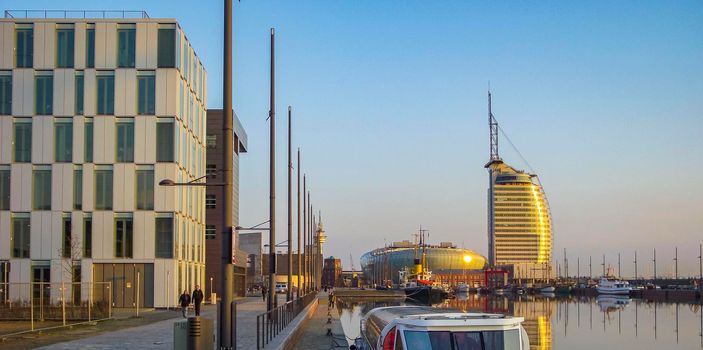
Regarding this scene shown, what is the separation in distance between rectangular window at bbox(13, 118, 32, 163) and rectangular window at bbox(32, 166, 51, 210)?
43.3 inches

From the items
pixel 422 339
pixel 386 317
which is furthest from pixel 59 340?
pixel 422 339

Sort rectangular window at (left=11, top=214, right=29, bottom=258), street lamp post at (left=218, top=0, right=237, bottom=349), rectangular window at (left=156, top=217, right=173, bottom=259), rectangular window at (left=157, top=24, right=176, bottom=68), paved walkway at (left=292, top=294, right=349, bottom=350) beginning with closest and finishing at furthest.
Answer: street lamp post at (left=218, top=0, right=237, bottom=349) → paved walkway at (left=292, top=294, right=349, bottom=350) → rectangular window at (left=11, top=214, right=29, bottom=258) → rectangular window at (left=156, top=217, right=173, bottom=259) → rectangular window at (left=157, top=24, right=176, bottom=68)

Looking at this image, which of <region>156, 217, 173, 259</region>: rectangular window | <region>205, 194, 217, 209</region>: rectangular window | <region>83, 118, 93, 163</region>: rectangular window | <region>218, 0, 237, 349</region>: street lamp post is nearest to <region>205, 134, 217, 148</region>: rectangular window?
<region>205, 194, 217, 209</region>: rectangular window

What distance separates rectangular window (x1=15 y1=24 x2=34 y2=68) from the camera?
183 ft

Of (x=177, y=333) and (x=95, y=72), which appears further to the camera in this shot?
(x=95, y=72)

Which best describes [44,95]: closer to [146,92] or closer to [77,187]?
[77,187]

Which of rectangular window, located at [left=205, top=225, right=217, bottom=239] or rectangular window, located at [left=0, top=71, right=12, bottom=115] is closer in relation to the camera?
rectangular window, located at [left=0, top=71, right=12, bottom=115]

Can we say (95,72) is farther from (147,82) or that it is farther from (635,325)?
(635,325)

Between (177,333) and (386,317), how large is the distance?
7.24 metres

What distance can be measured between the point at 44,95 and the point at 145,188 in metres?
8.65

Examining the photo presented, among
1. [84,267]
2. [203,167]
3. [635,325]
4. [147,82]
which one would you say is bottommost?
[635,325]

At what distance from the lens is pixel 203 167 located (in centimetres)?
7006

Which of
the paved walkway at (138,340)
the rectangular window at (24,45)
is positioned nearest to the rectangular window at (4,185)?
the rectangular window at (24,45)

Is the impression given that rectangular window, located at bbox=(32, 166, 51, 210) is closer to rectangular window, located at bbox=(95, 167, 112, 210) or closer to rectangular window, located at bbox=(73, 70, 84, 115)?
rectangular window, located at bbox=(95, 167, 112, 210)
